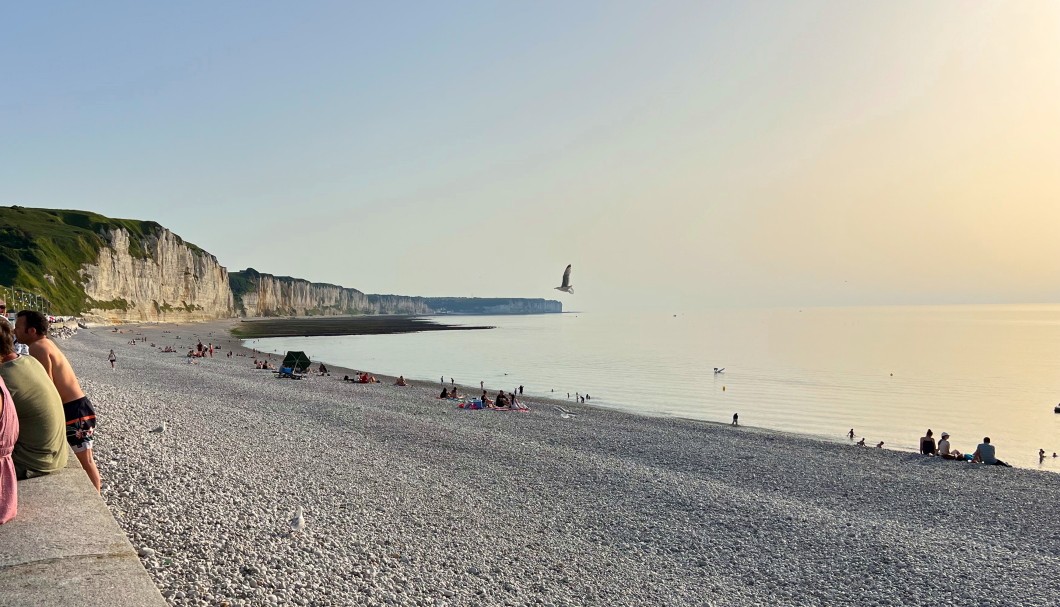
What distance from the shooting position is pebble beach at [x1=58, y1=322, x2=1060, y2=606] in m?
8.49

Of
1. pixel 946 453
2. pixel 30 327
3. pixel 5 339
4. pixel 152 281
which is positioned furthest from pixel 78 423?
pixel 152 281

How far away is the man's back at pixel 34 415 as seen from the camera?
18.5 ft

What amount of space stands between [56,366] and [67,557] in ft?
12.2

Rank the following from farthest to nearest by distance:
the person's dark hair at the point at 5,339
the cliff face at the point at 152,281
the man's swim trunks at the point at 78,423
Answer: the cliff face at the point at 152,281 < the man's swim trunks at the point at 78,423 < the person's dark hair at the point at 5,339

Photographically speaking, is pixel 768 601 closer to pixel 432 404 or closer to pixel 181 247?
pixel 432 404

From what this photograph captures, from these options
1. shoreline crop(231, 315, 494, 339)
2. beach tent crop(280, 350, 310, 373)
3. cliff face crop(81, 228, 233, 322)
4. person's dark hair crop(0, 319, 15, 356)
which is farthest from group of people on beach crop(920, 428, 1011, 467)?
cliff face crop(81, 228, 233, 322)

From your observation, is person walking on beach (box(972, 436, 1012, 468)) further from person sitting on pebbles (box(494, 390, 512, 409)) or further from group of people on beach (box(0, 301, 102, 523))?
group of people on beach (box(0, 301, 102, 523))

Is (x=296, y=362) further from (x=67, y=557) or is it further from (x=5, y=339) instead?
(x=67, y=557)

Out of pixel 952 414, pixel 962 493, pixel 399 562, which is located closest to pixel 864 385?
pixel 952 414

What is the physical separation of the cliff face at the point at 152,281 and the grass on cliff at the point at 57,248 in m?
0.84

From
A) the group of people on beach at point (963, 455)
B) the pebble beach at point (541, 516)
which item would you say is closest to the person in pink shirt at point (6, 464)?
the pebble beach at point (541, 516)

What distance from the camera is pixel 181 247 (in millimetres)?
123312

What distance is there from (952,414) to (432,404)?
91.6 feet

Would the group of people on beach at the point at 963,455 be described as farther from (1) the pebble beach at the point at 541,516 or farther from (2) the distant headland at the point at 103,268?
(2) the distant headland at the point at 103,268
